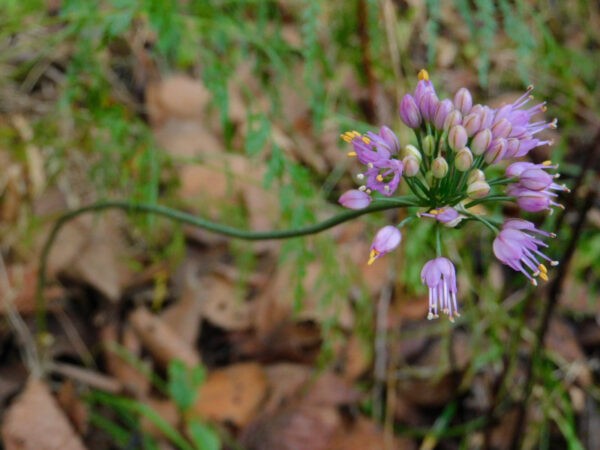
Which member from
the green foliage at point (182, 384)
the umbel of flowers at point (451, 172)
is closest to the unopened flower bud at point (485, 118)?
the umbel of flowers at point (451, 172)

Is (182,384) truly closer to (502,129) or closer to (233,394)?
(233,394)

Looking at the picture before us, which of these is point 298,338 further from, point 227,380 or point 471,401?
point 471,401

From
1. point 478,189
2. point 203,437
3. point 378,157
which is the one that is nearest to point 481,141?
point 478,189

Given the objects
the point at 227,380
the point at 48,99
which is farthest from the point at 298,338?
the point at 48,99

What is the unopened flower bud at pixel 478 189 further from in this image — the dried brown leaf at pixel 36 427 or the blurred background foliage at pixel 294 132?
the dried brown leaf at pixel 36 427

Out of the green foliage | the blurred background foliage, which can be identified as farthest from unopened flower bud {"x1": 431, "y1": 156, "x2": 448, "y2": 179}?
the green foliage
